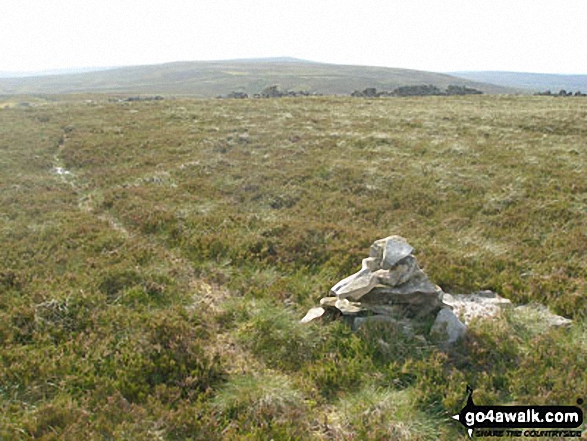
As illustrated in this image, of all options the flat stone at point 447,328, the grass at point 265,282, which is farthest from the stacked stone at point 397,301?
the grass at point 265,282

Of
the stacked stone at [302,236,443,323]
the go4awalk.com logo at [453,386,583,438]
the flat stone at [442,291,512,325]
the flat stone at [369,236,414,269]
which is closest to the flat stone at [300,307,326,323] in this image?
the stacked stone at [302,236,443,323]

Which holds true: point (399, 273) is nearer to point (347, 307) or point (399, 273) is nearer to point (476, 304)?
point (347, 307)

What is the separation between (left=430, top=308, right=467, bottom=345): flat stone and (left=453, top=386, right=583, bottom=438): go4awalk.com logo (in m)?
1.40

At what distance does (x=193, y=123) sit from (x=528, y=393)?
3130 centimetres

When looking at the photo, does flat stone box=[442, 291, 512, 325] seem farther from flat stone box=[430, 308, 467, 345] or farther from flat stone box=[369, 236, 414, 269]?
flat stone box=[369, 236, 414, 269]

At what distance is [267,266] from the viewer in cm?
1090

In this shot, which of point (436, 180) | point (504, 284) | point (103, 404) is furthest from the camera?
point (436, 180)

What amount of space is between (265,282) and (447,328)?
4.47 meters

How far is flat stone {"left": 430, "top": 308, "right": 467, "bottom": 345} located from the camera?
7.43 m

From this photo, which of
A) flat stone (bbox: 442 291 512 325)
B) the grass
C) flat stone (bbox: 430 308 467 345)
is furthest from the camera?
flat stone (bbox: 442 291 512 325)

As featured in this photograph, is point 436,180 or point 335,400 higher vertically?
point 436,180

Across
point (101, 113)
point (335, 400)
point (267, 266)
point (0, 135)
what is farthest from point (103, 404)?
point (101, 113)

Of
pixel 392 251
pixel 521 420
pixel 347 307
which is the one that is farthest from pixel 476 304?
pixel 521 420

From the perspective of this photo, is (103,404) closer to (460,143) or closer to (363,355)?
(363,355)
